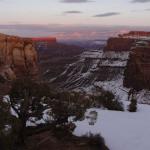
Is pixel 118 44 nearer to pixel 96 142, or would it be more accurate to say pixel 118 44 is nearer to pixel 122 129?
pixel 122 129

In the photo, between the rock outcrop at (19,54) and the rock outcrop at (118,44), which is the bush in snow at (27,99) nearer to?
the rock outcrop at (19,54)

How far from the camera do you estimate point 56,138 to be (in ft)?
44.8

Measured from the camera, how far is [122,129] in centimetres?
1514

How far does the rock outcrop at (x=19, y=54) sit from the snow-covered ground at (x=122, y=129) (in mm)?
26129

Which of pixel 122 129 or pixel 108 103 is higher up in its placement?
pixel 122 129

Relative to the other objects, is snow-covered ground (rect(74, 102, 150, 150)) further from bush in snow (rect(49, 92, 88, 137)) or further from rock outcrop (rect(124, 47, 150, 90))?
rock outcrop (rect(124, 47, 150, 90))

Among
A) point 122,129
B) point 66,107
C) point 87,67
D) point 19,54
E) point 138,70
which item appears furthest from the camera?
point 87,67

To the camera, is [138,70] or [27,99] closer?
[27,99]

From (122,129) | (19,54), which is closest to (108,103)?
(122,129)

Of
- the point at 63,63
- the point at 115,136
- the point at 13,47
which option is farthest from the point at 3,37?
the point at 63,63

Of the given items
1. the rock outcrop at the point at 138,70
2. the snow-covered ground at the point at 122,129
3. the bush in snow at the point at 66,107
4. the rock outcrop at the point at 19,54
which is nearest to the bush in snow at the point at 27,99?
the bush in snow at the point at 66,107

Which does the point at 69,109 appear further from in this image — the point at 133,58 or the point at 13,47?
the point at 133,58

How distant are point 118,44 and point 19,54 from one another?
64118mm

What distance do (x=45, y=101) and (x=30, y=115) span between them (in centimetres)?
59
